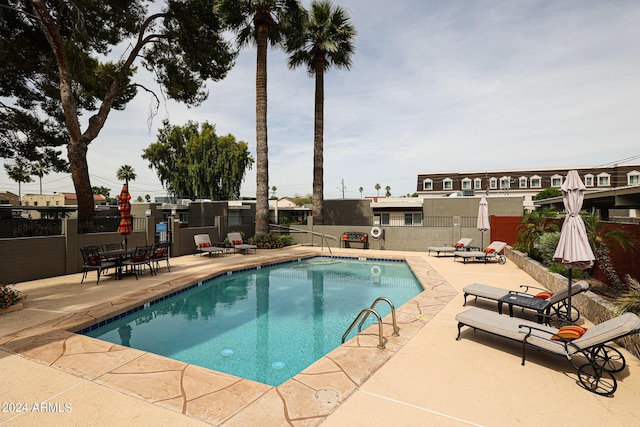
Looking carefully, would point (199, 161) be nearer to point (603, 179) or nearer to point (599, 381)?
point (599, 381)

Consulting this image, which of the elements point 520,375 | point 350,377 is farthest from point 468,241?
point 350,377

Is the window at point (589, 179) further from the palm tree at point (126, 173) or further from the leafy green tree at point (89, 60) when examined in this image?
the palm tree at point (126, 173)

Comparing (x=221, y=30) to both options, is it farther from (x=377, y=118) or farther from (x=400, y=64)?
(x=377, y=118)

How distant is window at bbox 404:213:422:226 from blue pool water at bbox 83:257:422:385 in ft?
46.6

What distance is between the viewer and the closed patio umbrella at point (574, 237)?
521cm

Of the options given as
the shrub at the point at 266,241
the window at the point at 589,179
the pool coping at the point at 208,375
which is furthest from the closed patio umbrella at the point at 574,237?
the window at the point at 589,179

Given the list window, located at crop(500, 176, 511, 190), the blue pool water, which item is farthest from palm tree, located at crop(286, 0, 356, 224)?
window, located at crop(500, 176, 511, 190)

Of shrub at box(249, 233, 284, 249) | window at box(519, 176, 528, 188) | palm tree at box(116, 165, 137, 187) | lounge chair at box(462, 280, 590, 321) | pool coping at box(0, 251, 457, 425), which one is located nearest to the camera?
pool coping at box(0, 251, 457, 425)

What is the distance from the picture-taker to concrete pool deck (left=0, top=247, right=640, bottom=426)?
10.6 feet

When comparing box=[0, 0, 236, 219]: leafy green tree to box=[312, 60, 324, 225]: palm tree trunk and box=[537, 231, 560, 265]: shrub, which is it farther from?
box=[537, 231, 560, 265]: shrub

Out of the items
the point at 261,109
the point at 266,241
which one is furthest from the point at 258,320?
the point at 261,109

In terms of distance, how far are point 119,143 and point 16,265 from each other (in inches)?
806

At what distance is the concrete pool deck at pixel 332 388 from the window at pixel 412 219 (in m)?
20.4

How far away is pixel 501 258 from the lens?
13.8m
